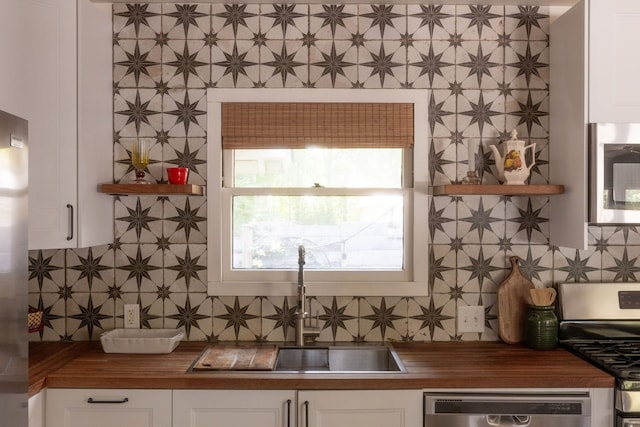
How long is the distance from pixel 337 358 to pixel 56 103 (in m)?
1.66

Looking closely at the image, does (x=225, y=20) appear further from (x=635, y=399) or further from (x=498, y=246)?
(x=635, y=399)

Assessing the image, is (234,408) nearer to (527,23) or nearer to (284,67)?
(284,67)

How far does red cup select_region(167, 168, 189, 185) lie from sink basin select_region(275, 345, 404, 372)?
0.91m

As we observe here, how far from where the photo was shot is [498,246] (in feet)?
8.81

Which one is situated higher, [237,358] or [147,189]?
[147,189]

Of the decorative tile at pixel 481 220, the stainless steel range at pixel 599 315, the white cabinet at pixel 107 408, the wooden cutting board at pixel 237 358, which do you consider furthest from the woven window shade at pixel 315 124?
the white cabinet at pixel 107 408

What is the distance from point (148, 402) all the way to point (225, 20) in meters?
1.78

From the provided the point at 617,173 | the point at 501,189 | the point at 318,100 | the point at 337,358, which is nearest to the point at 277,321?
the point at 337,358

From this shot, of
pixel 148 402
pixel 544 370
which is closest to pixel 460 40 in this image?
pixel 544 370

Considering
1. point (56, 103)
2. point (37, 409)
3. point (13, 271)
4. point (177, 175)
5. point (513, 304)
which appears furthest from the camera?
point (513, 304)

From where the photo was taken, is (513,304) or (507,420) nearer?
(507,420)

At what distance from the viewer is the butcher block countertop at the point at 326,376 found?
6.82 ft

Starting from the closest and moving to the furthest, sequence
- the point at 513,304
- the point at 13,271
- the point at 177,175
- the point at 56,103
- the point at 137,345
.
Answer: the point at 13,271 → the point at 56,103 → the point at 137,345 → the point at 177,175 → the point at 513,304

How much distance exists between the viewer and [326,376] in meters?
2.09
